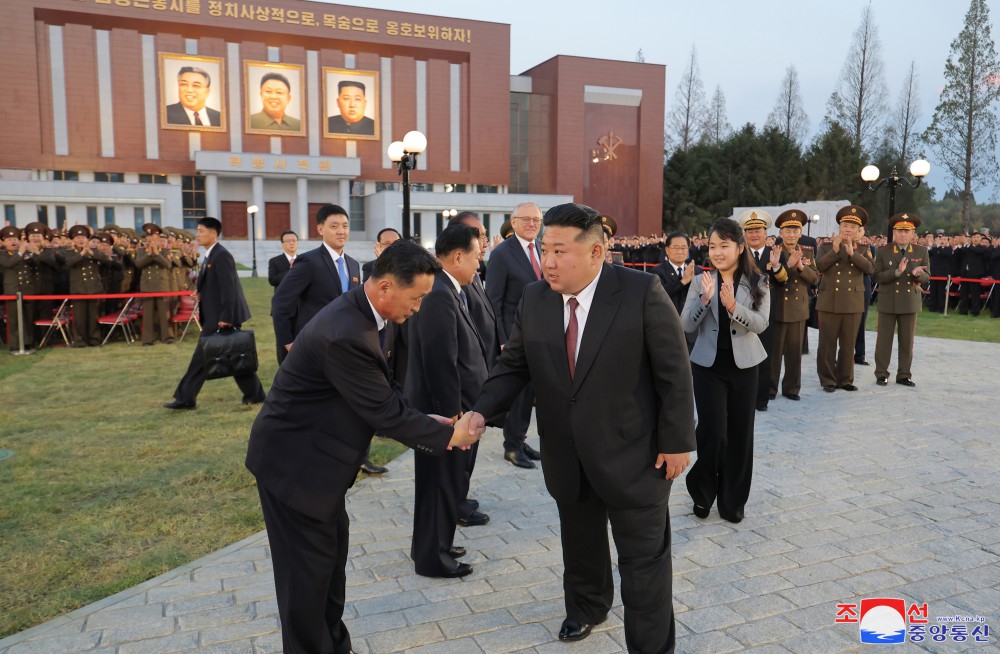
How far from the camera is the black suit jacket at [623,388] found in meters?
2.80

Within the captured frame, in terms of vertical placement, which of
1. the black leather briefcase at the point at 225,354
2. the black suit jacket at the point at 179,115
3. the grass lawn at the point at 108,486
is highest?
the black suit jacket at the point at 179,115

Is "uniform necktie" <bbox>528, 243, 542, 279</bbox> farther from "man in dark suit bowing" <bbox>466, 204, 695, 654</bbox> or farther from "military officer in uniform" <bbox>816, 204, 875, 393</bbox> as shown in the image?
"military officer in uniform" <bbox>816, 204, 875, 393</bbox>

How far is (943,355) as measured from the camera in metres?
11.2

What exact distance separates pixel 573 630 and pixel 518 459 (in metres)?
2.76

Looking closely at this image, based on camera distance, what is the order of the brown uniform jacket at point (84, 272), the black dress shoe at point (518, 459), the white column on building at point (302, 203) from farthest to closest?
the white column on building at point (302, 203), the brown uniform jacket at point (84, 272), the black dress shoe at point (518, 459)

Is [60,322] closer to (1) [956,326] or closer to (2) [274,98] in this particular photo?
(1) [956,326]

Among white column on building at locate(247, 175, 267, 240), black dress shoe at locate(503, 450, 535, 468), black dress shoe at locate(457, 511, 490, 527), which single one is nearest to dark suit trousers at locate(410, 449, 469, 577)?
black dress shoe at locate(457, 511, 490, 527)

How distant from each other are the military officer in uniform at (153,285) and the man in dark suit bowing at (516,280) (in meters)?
8.97

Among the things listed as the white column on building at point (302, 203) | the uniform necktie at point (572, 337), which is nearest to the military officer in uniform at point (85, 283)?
the uniform necktie at point (572, 337)

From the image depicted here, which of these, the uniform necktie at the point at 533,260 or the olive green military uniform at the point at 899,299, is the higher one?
the uniform necktie at the point at 533,260

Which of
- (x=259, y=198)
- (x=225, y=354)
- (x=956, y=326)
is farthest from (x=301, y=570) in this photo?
(x=259, y=198)

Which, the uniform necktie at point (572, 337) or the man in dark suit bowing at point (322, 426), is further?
the uniform necktie at point (572, 337)

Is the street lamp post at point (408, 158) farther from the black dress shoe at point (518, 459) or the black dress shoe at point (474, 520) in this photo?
the black dress shoe at point (474, 520)
